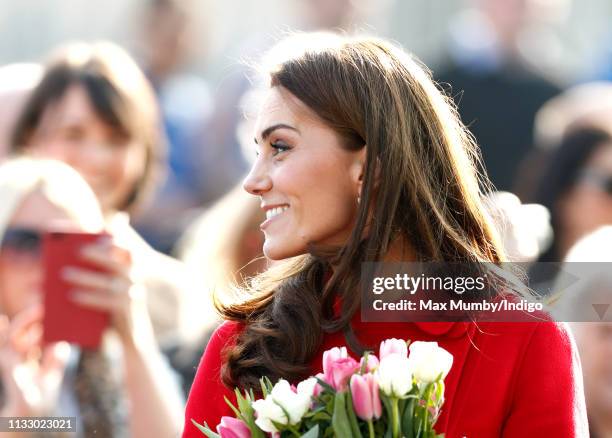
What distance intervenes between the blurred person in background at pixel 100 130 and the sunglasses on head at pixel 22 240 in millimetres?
829

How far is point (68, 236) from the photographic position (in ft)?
13.5

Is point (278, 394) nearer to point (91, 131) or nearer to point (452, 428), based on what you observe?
point (452, 428)

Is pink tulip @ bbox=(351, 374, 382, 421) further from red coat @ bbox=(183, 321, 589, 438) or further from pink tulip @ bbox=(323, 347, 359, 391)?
red coat @ bbox=(183, 321, 589, 438)

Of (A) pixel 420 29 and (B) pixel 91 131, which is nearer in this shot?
(B) pixel 91 131

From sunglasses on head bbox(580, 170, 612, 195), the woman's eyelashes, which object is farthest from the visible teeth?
sunglasses on head bbox(580, 170, 612, 195)

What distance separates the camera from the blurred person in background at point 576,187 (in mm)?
5105

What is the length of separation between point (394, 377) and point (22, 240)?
1979 millimetres

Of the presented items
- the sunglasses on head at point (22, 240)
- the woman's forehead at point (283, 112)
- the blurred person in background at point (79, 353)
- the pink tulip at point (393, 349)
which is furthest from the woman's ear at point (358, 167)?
the sunglasses on head at point (22, 240)

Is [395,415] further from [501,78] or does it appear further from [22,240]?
[501,78]

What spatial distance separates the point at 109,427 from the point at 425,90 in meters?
1.51

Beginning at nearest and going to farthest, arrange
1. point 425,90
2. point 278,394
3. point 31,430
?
point 278,394 → point 425,90 → point 31,430

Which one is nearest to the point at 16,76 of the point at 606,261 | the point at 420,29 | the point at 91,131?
the point at 91,131

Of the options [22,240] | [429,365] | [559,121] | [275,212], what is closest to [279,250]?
[275,212]

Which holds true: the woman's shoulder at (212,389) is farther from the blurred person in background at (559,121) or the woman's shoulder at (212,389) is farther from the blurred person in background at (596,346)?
the blurred person in background at (559,121)
